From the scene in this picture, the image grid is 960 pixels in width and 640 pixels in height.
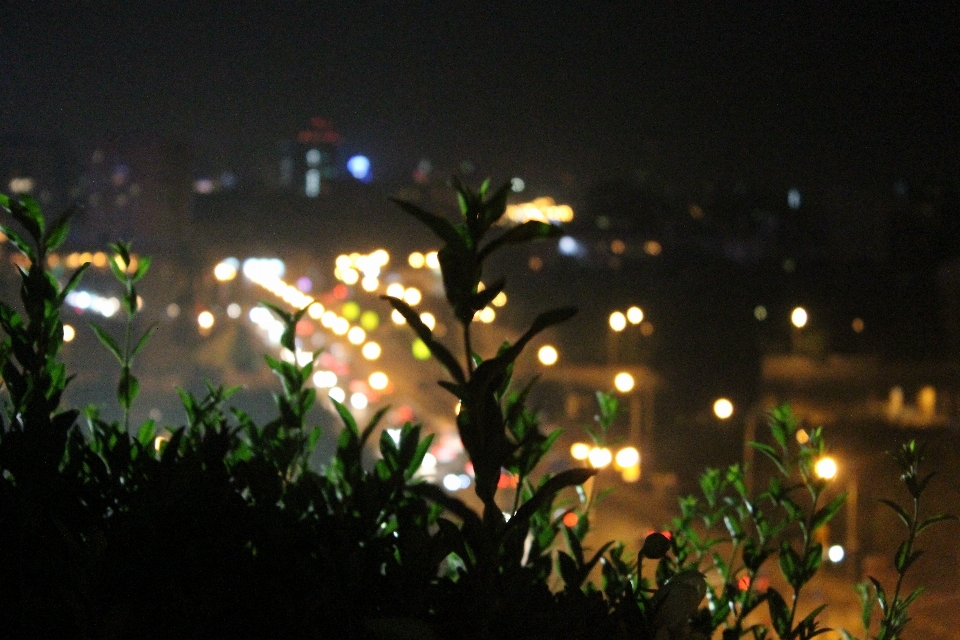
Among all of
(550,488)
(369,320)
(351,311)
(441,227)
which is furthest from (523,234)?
(351,311)

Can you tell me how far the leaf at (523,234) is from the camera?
5.36 ft

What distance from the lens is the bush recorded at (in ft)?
5.43

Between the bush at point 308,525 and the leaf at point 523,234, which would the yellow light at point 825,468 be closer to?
the bush at point 308,525

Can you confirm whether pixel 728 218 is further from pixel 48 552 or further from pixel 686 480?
pixel 48 552

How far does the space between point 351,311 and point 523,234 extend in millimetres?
19405

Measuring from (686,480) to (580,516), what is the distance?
19270 mm

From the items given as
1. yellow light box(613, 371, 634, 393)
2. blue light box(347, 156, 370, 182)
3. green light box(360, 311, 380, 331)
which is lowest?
yellow light box(613, 371, 634, 393)

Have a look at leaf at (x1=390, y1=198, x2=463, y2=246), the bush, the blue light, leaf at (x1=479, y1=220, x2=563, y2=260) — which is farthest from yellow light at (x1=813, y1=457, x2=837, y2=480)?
the blue light

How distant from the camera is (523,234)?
1675mm

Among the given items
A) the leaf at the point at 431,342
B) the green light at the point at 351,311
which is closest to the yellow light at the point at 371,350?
the green light at the point at 351,311

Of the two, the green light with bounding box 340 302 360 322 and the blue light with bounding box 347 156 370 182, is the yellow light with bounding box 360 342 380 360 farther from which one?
the blue light with bounding box 347 156 370 182

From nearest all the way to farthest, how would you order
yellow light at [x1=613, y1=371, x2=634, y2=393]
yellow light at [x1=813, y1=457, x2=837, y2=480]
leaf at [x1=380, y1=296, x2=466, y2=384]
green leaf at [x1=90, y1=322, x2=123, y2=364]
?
leaf at [x1=380, y1=296, x2=466, y2=384] < green leaf at [x1=90, y1=322, x2=123, y2=364] < yellow light at [x1=813, y1=457, x2=837, y2=480] < yellow light at [x1=613, y1=371, x2=634, y2=393]

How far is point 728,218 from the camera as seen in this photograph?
85.9 feet

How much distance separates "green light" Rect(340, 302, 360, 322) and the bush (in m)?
17.6
